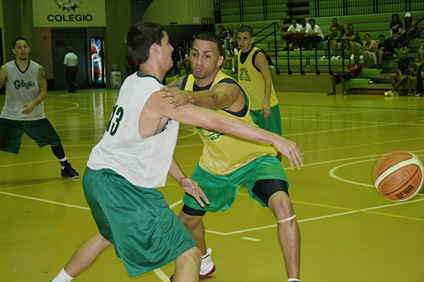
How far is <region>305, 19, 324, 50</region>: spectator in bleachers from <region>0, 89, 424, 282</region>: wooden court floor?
14.0 meters

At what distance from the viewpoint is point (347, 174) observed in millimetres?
8328

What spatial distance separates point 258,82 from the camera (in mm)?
8453

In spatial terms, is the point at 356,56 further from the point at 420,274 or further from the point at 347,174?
the point at 420,274

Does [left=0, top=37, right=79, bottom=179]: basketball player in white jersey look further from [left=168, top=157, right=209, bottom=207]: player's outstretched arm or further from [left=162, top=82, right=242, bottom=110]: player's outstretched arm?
[left=168, top=157, right=209, bottom=207]: player's outstretched arm

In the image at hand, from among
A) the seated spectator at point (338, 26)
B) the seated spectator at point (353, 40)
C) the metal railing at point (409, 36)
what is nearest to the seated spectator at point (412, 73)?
the metal railing at point (409, 36)

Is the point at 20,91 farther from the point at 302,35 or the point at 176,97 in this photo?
the point at 302,35

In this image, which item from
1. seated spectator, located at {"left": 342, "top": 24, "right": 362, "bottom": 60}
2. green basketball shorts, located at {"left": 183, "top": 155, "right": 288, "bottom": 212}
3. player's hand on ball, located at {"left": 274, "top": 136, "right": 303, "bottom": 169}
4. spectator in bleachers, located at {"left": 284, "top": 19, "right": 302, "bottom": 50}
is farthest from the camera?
spectator in bleachers, located at {"left": 284, "top": 19, "right": 302, "bottom": 50}

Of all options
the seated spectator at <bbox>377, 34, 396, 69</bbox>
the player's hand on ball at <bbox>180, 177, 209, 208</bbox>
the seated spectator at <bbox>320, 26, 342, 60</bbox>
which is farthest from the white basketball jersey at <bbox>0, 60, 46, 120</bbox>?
the seated spectator at <bbox>320, 26, 342, 60</bbox>

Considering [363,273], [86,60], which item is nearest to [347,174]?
[363,273]

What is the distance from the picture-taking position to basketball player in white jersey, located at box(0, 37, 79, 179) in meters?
8.31

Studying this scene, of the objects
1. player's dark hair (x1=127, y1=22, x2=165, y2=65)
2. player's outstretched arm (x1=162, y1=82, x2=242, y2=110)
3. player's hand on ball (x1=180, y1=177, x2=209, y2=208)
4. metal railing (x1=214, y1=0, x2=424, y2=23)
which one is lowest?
player's hand on ball (x1=180, y1=177, x2=209, y2=208)

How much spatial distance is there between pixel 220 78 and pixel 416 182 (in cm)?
184

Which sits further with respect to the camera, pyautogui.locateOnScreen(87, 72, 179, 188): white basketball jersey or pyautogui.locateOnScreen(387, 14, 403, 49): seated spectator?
pyautogui.locateOnScreen(387, 14, 403, 49): seated spectator

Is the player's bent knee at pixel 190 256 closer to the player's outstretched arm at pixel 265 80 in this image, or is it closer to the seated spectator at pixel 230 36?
the player's outstretched arm at pixel 265 80
